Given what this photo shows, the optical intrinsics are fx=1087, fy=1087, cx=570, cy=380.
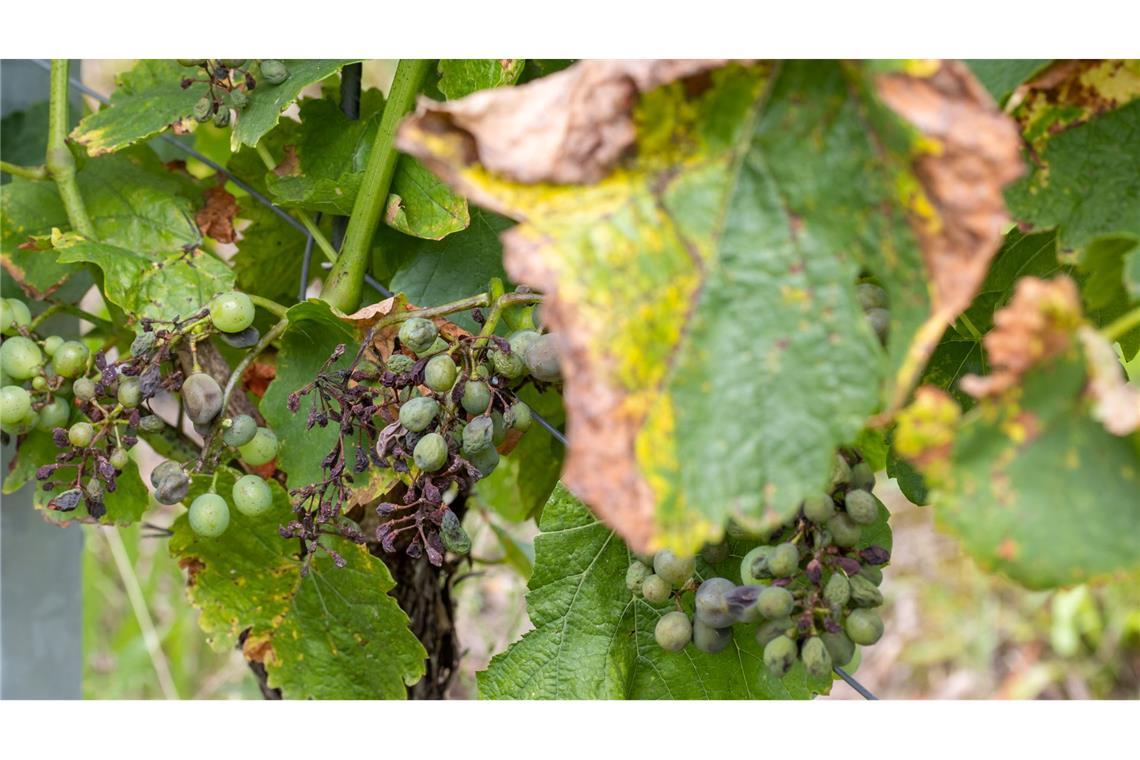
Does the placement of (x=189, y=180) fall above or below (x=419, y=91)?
below

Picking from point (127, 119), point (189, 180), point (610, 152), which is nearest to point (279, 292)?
point (189, 180)

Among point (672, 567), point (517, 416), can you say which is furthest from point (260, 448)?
point (672, 567)

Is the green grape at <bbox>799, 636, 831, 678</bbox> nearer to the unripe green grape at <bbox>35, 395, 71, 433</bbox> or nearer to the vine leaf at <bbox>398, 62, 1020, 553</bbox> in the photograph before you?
the vine leaf at <bbox>398, 62, 1020, 553</bbox>

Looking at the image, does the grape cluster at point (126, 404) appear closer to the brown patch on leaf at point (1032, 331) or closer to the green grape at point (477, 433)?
the green grape at point (477, 433)

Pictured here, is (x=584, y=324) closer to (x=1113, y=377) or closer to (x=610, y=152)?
(x=610, y=152)

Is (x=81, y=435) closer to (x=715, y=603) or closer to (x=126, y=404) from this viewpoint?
(x=126, y=404)
